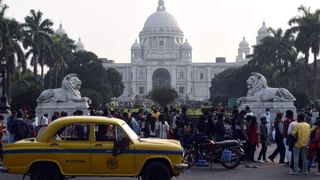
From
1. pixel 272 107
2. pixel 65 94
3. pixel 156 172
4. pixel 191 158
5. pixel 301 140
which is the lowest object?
pixel 156 172

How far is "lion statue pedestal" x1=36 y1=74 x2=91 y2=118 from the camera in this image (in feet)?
104

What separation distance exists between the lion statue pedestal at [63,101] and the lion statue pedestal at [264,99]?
27.9 feet

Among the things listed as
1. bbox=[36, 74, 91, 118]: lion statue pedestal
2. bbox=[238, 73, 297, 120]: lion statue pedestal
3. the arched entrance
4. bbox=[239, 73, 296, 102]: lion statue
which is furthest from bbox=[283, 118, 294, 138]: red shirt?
the arched entrance

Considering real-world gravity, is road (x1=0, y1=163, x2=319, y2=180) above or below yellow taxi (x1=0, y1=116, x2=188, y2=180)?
below

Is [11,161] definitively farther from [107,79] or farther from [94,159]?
[107,79]

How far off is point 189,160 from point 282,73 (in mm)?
42790

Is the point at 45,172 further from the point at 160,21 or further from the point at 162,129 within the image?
the point at 160,21

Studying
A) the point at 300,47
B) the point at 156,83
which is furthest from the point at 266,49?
the point at 156,83

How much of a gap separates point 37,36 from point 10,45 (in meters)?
9.77

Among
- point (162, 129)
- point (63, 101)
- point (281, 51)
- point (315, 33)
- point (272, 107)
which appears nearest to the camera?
point (162, 129)

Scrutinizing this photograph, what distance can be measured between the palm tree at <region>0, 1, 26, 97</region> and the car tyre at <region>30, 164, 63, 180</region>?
95.3 feet

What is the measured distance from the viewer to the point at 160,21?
154125 mm

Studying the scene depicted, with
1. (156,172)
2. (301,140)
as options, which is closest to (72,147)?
(156,172)

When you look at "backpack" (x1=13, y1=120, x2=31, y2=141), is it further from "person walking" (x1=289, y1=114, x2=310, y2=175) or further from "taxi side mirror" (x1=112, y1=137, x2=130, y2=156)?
"person walking" (x1=289, y1=114, x2=310, y2=175)
